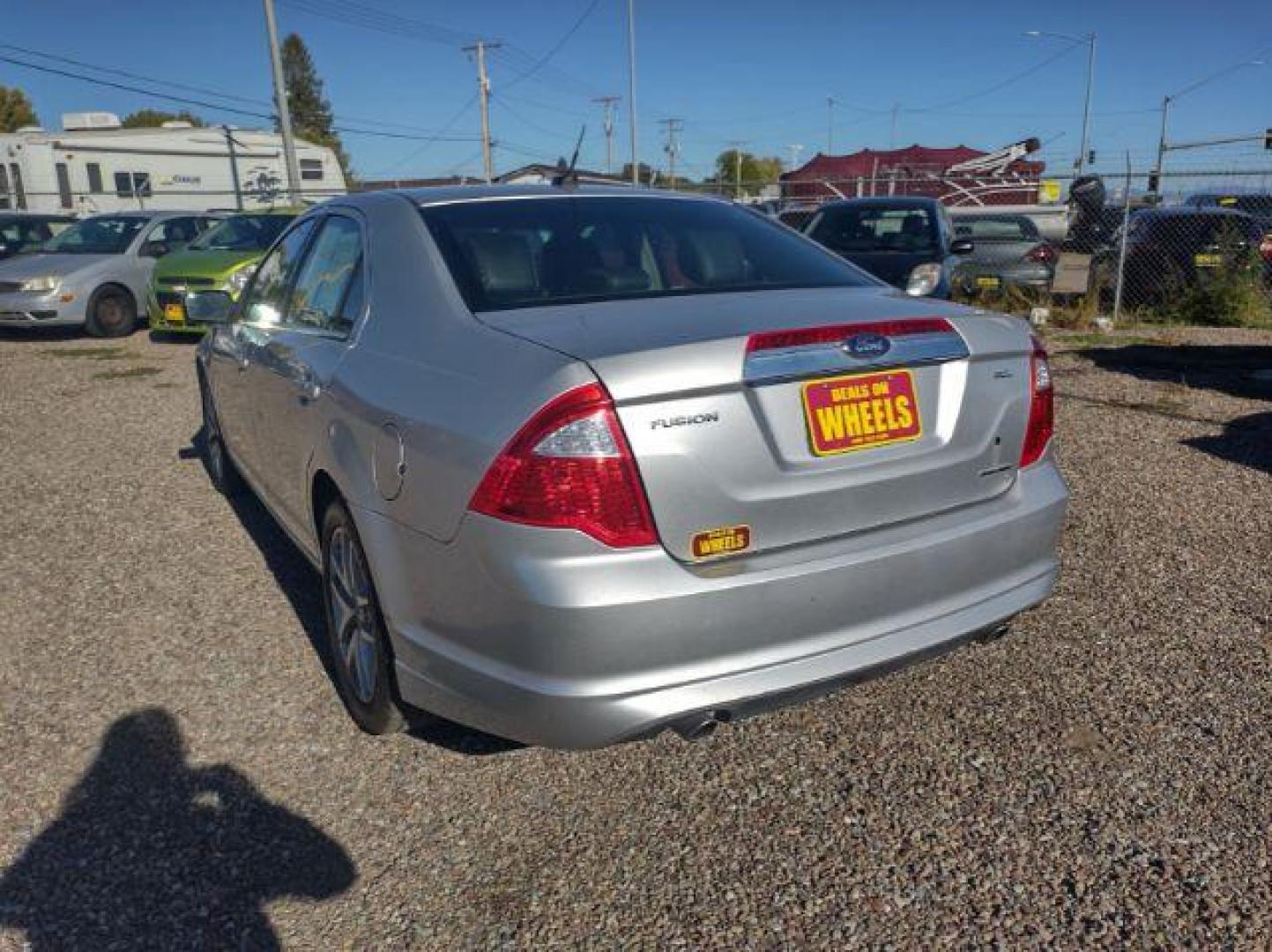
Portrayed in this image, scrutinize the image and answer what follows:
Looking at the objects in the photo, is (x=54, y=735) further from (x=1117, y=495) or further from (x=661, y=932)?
(x=1117, y=495)

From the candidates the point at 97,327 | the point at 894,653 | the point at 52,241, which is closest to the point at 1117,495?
the point at 894,653

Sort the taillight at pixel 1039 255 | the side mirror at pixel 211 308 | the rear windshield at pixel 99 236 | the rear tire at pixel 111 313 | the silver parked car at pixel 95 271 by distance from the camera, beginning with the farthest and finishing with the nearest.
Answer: the rear windshield at pixel 99 236 → the rear tire at pixel 111 313 → the taillight at pixel 1039 255 → the silver parked car at pixel 95 271 → the side mirror at pixel 211 308

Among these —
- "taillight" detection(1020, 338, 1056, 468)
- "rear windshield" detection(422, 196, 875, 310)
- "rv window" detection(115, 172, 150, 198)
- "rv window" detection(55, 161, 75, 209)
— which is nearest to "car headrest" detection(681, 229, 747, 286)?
"rear windshield" detection(422, 196, 875, 310)

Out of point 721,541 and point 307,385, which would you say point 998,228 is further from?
point 721,541

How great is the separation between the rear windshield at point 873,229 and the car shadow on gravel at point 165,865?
775 cm

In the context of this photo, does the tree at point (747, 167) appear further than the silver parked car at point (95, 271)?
Yes

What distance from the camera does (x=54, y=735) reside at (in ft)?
10.1

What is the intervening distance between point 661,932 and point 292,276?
2.79 meters

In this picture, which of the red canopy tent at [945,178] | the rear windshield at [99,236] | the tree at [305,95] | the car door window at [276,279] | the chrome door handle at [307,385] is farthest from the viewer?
the tree at [305,95]

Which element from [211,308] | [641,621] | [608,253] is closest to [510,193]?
[608,253]

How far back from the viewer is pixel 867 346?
2.34 m

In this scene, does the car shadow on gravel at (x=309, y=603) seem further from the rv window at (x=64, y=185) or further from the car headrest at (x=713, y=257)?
the rv window at (x=64, y=185)

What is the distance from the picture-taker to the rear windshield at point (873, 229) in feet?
30.6

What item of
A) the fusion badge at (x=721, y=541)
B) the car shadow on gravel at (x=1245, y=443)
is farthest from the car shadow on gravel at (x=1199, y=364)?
the fusion badge at (x=721, y=541)
